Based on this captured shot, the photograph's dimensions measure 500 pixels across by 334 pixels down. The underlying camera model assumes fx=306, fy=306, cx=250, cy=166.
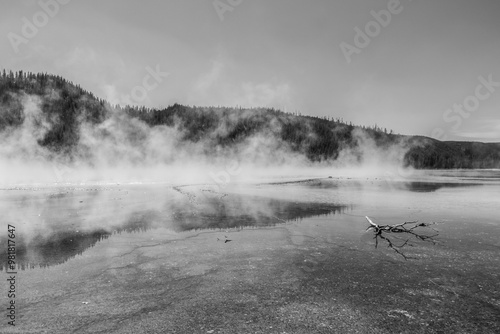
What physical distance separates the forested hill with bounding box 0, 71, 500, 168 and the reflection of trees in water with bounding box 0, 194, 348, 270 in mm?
76298

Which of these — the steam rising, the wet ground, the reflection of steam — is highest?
the steam rising

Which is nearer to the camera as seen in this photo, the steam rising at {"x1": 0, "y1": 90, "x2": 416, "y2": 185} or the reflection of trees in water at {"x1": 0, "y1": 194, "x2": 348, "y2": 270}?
the reflection of trees in water at {"x1": 0, "y1": 194, "x2": 348, "y2": 270}

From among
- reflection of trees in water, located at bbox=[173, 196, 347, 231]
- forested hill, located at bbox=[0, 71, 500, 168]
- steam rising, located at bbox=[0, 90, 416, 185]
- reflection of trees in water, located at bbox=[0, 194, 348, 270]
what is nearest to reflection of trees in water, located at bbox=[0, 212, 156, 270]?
reflection of trees in water, located at bbox=[0, 194, 348, 270]

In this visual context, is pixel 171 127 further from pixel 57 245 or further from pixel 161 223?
pixel 57 245

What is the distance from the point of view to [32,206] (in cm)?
1688

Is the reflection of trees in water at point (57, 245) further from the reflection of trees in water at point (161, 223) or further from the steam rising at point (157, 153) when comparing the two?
the steam rising at point (157, 153)

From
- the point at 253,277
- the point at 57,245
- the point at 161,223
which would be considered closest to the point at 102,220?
the point at 161,223

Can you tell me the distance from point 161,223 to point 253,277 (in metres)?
6.78

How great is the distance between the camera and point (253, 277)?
21.5 ft

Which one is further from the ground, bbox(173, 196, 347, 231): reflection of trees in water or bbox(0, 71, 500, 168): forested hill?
bbox(0, 71, 500, 168): forested hill

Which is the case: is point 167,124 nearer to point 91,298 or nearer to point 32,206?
point 32,206

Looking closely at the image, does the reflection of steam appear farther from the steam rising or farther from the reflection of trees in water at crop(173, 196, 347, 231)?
the steam rising

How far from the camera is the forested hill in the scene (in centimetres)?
8816

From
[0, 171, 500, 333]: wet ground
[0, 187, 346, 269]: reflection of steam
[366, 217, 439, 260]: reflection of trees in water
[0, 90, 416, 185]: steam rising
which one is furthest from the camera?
[0, 90, 416, 185]: steam rising
